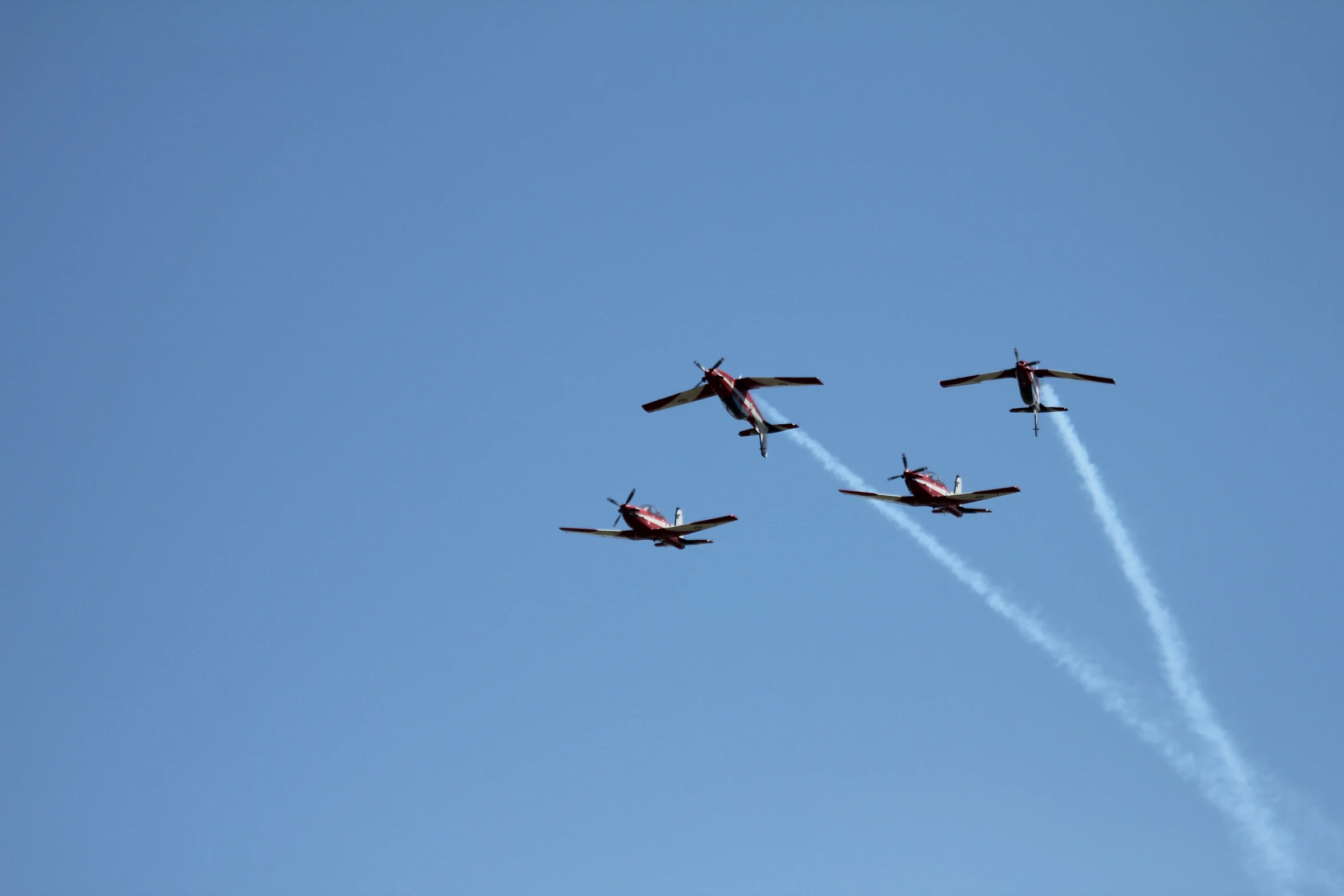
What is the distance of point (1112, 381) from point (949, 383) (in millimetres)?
11193

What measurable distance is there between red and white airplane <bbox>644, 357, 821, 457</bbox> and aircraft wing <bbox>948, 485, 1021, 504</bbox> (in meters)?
11.9

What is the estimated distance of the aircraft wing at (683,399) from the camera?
299ft

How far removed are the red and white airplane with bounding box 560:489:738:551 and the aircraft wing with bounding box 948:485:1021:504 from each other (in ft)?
53.0

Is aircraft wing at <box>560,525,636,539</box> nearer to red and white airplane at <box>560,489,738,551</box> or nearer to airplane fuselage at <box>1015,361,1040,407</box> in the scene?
red and white airplane at <box>560,489,738,551</box>

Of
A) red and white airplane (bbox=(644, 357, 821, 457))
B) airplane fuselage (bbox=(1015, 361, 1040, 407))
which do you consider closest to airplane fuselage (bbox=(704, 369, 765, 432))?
red and white airplane (bbox=(644, 357, 821, 457))

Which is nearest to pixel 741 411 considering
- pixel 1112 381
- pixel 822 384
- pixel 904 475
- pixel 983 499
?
pixel 822 384

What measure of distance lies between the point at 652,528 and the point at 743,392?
35.9ft

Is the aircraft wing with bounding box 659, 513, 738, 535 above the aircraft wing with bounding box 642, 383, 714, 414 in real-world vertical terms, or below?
below

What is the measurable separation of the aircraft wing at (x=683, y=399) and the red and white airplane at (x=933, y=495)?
11349 mm

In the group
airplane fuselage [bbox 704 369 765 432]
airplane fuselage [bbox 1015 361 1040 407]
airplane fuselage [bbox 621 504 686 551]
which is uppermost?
airplane fuselage [bbox 1015 361 1040 407]

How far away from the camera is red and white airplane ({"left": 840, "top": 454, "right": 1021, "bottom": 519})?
8850cm

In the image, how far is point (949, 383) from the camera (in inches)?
3846

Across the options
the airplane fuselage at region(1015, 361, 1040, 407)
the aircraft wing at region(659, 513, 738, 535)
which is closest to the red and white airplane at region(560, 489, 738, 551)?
the aircraft wing at region(659, 513, 738, 535)

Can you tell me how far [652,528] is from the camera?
90.0m
